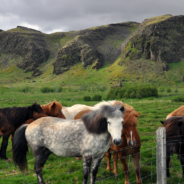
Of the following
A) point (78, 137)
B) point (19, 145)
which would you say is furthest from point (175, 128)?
point (19, 145)

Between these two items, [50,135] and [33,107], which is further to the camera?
[33,107]

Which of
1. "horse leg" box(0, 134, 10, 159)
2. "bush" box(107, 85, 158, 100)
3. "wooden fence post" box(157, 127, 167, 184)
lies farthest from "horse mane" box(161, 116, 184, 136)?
"bush" box(107, 85, 158, 100)

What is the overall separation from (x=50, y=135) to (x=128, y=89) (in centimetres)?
4922

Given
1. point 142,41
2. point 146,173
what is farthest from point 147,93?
point 142,41

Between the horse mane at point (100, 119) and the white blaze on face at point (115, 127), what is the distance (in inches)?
4.3

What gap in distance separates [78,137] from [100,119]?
739mm

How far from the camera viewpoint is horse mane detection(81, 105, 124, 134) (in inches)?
155

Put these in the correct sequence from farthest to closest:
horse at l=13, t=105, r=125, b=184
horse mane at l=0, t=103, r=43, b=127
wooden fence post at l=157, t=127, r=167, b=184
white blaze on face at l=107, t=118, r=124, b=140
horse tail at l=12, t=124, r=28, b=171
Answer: horse mane at l=0, t=103, r=43, b=127
horse tail at l=12, t=124, r=28, b=171
horse at l=13, t=105, r=125, b=184
wooden fence post at l=157, t=127, r=167, b=184
white blaze on face at l=107, t=118, r=124, b=140

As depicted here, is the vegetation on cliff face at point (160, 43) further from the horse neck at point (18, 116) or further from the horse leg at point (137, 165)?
the horse leg at point (137, 165)

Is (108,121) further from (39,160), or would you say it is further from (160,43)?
(160,43)

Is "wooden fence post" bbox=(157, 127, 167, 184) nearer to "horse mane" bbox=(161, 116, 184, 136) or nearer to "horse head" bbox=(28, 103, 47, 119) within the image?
"horse mane" bbox=(161, 116, 184, 136)

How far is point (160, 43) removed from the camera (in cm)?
12550

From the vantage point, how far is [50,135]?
14.8 ft

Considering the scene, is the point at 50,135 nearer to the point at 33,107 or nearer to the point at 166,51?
the point at 33,107
